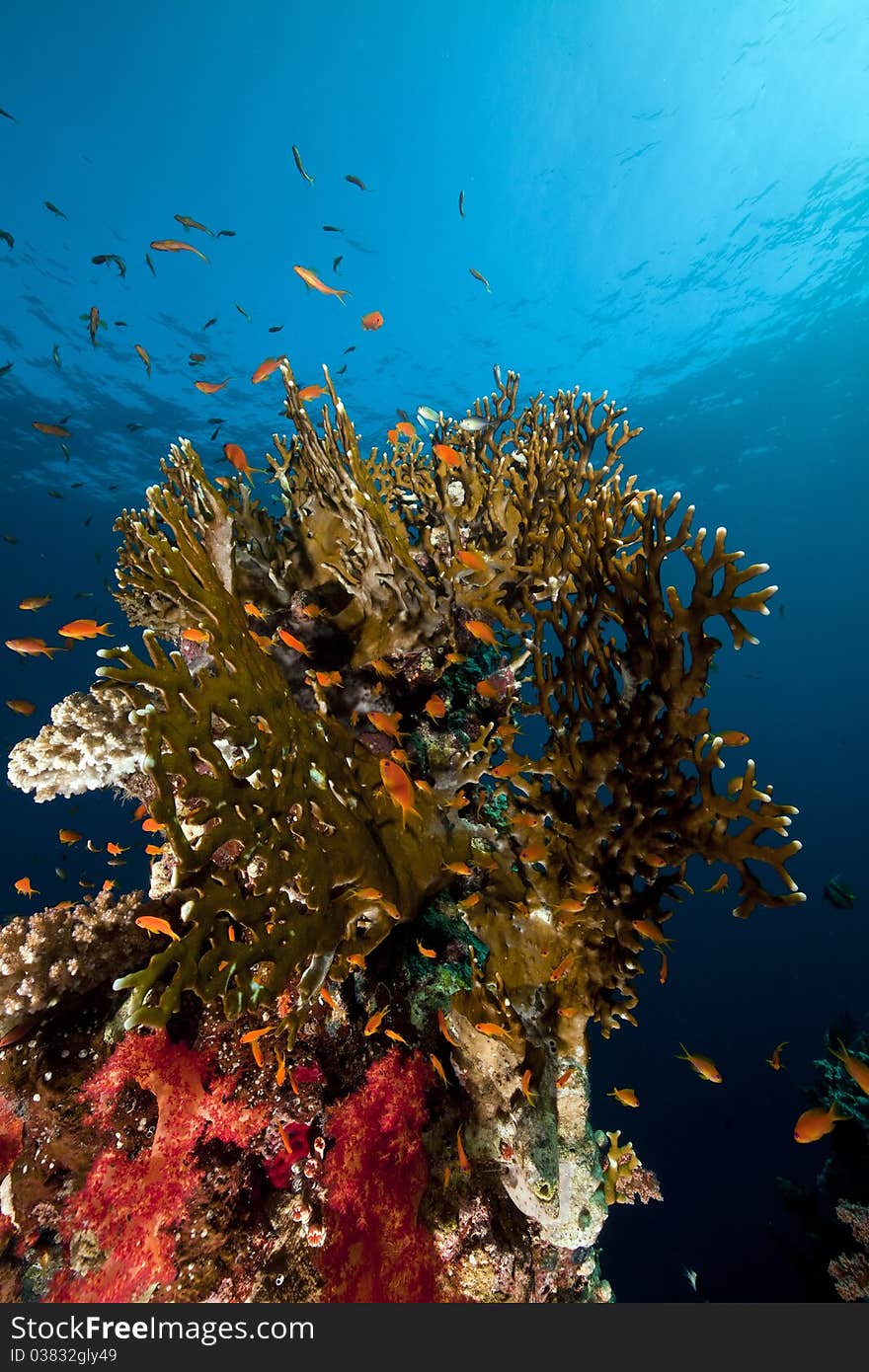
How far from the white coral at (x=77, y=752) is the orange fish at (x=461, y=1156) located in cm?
395

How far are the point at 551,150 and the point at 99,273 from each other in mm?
27727

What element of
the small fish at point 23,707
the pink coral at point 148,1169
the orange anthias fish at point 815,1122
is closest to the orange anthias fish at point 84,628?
the pink coral at point 148,1169

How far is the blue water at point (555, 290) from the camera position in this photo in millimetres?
25312

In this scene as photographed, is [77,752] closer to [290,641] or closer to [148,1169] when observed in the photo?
[290,641]

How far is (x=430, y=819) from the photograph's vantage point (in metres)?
3.62

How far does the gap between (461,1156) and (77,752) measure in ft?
14.3

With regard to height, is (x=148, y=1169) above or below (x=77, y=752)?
below

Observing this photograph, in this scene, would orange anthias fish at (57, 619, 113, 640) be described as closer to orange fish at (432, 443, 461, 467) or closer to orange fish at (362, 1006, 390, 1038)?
orange fish at (432, 443, 461, 467)

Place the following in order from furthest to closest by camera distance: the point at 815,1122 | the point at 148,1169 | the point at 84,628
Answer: the point at 84,628, the point at 815,1122, the point at 148,1169

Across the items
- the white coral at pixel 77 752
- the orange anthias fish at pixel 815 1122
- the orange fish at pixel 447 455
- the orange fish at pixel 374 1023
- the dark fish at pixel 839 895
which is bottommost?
the dark fish at pixel 839 895

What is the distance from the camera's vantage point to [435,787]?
4.02 m

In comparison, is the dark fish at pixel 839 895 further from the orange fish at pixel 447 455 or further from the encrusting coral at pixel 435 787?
the orange fish at pixel 447 455

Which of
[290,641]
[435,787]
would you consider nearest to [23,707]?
[290,641]

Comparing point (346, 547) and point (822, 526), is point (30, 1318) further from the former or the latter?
point (822, 526)
